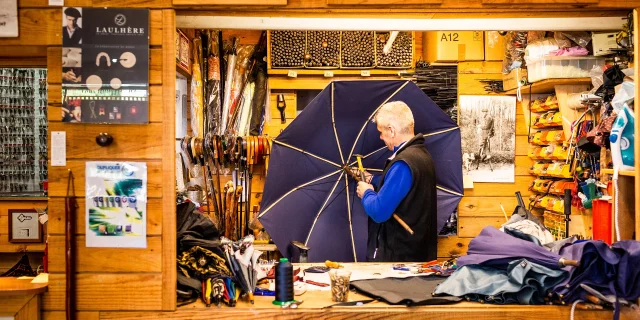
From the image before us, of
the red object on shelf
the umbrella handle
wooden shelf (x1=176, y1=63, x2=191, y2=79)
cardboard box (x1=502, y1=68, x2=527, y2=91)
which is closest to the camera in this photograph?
the umbrella handle

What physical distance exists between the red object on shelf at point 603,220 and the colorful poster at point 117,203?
225 cm

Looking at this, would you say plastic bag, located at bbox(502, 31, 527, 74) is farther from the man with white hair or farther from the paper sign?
the paper sign

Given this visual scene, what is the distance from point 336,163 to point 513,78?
1.95 m

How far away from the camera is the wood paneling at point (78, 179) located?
265cm

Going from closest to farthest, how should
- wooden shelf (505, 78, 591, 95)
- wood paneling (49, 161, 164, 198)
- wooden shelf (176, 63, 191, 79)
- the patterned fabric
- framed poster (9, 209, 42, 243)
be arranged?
1. wood paneling (49, 161, 164, 198)
2. the patterned fabric
3. wooden shelf (505, 78, 591, 95)
4. wooden shelf (176, 63, 191, 79)
5. framed poster (9, 209, 42, 243)

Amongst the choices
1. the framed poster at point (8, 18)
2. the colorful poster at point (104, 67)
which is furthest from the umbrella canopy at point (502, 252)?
the framed poster at point (8, 18)

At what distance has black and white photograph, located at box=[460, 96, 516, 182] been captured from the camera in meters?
5.61

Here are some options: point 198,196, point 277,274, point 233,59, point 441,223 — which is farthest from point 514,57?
point 277,274

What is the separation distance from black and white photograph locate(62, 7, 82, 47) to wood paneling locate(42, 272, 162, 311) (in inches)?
38.4

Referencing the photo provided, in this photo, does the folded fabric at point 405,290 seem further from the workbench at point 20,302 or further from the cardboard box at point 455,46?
the cardboard box at point 455,46

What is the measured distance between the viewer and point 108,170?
8.74 ft

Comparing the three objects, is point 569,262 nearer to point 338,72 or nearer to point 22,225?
point 338,72

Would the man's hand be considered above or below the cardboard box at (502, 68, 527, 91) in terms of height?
below

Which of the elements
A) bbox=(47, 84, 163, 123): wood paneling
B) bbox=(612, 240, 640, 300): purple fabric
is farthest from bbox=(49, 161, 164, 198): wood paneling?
bbox=(612, 240, 640, 300): purple fabric
